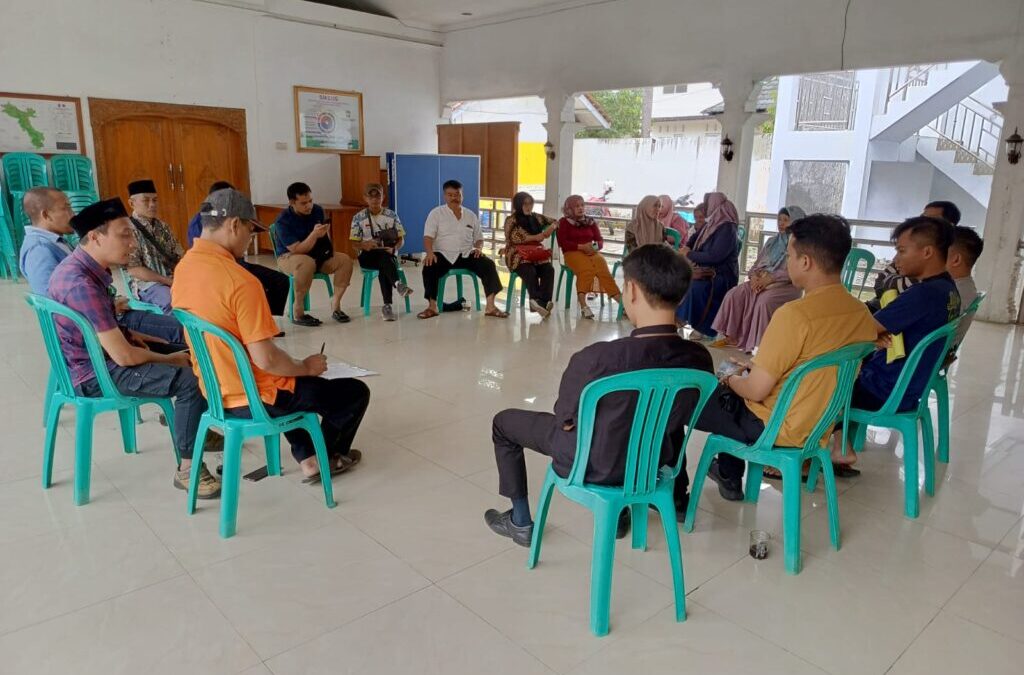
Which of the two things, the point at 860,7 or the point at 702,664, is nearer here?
the point at 702,664

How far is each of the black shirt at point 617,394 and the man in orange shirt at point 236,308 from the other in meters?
0.98

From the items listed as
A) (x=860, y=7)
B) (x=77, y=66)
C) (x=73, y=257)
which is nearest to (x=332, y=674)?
(x=73, y=257)

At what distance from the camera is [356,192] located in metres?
9.64

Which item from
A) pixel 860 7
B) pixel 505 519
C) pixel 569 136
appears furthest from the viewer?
pixel 569 136

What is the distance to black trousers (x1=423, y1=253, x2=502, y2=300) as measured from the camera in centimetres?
579

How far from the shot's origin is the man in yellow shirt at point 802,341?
7.00 ft

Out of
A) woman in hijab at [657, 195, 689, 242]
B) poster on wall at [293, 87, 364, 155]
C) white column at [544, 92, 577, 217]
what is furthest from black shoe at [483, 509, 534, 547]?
poster on wall at [293, 87, 364, 155]

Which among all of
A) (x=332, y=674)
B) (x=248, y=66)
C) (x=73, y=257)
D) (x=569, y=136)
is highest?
(x=248, y=66)

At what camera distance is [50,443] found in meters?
2.60

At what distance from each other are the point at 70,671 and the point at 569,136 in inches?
343

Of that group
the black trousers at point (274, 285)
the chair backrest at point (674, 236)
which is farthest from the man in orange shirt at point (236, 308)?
the chair backrest at point (674, 236)

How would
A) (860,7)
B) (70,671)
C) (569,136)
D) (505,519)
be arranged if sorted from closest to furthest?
(70,671)
(505,519)
(860,7)
(569,136)

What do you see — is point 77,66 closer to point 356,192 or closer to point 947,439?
point 356,192

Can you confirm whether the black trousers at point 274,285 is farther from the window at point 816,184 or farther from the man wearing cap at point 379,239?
the window at point 816,184
